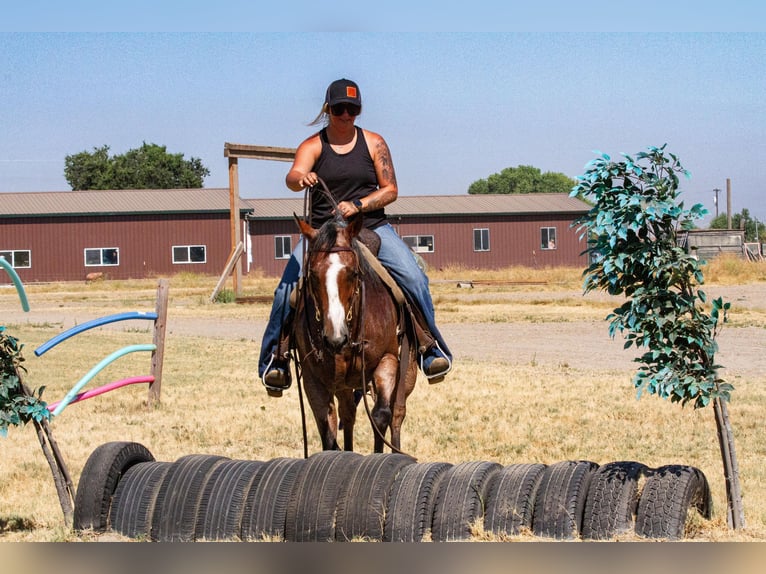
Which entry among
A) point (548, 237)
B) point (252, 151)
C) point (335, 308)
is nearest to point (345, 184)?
point (335, 308)

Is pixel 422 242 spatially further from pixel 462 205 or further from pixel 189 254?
pixel 189 254

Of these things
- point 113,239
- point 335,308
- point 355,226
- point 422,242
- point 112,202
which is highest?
point 112,202

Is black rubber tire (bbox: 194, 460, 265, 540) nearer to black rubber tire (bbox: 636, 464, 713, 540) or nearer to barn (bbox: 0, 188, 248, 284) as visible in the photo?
black rubber tire (bbox: 636, 464, 713, 540)

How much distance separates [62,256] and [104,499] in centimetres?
4920

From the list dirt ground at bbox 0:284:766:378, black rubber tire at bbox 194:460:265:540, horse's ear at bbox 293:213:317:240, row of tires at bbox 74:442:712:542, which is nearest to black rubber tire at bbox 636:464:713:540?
row of tires at bbox 74:442:712:542

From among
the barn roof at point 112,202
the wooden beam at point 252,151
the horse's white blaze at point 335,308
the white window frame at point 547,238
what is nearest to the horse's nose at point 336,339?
the horse's white blaze at point 335,308

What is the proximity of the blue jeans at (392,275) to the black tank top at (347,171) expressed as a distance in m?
0.32

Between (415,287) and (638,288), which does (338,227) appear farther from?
(638,288)

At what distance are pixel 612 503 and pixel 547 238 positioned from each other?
1986 inches

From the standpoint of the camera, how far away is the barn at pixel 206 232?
5334 cm

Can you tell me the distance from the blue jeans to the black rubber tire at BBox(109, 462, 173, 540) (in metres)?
1.56

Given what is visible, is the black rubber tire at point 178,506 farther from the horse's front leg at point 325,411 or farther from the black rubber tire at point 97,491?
the horse's front leg at point 325,411

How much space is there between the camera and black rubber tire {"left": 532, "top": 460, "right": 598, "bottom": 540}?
19.7 feet

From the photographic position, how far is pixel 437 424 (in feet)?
35.9
